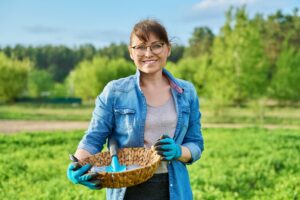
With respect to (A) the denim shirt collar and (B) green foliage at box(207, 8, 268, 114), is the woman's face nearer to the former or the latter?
(A) the denim shirt collar

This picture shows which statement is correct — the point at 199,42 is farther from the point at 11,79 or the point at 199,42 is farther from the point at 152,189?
the point at 152,189

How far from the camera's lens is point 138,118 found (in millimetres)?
2387

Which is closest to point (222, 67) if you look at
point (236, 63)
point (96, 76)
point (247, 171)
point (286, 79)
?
point (236, 63)

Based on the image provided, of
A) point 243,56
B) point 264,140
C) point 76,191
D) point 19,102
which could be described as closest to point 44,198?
point 76,191

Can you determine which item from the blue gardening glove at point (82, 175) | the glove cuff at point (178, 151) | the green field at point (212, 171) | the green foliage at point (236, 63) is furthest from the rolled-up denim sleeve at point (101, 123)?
the green foliage at point (236, 63)

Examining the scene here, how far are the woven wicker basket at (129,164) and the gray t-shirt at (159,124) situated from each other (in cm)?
7

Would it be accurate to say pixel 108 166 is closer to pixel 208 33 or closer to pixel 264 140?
pixel 264 140

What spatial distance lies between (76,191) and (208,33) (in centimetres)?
4853

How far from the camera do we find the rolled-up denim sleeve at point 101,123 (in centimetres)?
243

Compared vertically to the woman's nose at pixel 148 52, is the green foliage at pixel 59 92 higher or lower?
lower

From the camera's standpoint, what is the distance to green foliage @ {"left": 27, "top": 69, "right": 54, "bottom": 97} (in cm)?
4094

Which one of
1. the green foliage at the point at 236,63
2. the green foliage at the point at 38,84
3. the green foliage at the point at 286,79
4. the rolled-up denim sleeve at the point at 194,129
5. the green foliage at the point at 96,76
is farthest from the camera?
the green foliage at the point at 38,84

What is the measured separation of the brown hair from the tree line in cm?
1702

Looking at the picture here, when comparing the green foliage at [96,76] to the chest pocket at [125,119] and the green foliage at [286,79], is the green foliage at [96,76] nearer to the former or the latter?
the green foliage at [286,79]
